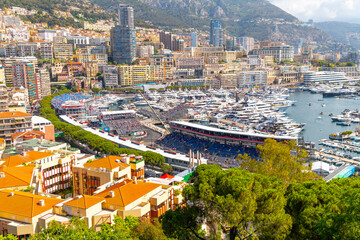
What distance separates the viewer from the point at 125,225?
12.7 meters

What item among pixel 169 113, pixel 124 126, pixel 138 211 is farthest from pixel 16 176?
pixel 169 113

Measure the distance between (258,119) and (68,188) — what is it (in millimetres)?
33317

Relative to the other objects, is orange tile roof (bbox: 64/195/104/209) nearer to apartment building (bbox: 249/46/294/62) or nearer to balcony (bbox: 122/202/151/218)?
balcony (bbox: 122/202/151/218)

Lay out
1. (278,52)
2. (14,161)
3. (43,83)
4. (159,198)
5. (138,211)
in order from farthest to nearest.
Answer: (278,52) < (43,83) < (14,161) < (159,198) < (138,211)

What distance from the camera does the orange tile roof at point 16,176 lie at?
16.8 metres

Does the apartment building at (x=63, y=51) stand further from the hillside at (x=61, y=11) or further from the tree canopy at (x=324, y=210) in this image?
the tree canopy at (x=324, y=210)

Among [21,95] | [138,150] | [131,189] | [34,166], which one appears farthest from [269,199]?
[21,95]

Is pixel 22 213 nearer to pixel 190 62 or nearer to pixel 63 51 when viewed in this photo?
pixel 63 51

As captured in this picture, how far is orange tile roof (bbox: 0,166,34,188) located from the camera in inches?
659

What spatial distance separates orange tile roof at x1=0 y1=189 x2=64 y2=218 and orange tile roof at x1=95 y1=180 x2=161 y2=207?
223cm

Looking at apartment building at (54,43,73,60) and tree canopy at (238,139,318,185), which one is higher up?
apartment building at (54,43,73,60)

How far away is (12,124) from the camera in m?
30.5

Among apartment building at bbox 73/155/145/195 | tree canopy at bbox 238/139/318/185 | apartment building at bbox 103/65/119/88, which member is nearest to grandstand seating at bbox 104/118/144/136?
apartment building at bbox 73/155/145/195

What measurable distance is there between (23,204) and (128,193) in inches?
161
